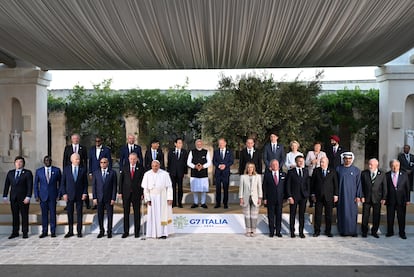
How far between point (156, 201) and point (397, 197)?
4.30m

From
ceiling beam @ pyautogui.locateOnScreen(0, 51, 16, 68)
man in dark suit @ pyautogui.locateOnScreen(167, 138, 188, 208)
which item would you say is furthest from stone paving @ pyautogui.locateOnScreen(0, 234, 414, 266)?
ceiling beam @ pyautogui.locateOnScreen(0, 51, 16, 68)

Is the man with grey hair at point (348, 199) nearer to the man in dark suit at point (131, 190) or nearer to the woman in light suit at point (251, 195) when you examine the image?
the woman in light suit at point (251, 195)

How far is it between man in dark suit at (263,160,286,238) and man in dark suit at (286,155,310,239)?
0.14 m

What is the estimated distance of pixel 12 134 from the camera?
12.0m

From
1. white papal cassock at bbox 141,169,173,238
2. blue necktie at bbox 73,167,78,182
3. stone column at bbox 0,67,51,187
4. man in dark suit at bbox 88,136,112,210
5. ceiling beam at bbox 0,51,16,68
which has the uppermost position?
ceiling beam at bbox 0,51,16,68

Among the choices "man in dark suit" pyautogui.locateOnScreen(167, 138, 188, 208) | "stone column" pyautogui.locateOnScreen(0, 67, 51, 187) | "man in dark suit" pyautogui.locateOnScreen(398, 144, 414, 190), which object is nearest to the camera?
"man in dark suit" pyautogui.locateOnScreen(167, 138, 188, 208)

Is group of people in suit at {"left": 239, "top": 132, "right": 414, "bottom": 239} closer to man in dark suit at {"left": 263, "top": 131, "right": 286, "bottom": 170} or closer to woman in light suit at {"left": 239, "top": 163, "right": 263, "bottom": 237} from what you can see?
woman in light suit at {"left": 239, "top": 163, "right": 263, "bottom": 237}

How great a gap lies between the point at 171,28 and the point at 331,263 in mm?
4850

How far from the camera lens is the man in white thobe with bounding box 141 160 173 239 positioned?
7.65 metres

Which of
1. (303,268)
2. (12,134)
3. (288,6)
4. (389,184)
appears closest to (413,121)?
(389,184)

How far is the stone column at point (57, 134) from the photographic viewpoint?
13.7 metres

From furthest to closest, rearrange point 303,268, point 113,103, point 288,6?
point 113,103 < point 288,6 < point 303,268

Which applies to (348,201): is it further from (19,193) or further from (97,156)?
(19,193)

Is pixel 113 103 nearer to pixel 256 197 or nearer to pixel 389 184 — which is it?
pixel 256 197
